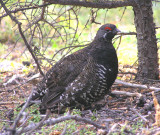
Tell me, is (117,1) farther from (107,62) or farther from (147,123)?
(147,123)

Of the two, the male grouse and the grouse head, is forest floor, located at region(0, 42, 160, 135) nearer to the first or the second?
the male grouse

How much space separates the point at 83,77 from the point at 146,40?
1.54 meters

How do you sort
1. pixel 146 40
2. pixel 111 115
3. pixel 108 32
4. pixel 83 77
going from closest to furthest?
1. pixel 111 115
2. pixel 83 77
3. pixel 108 32
4. pixel 146 40

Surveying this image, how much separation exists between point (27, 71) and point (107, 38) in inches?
137

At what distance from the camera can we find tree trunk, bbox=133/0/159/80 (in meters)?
5.40

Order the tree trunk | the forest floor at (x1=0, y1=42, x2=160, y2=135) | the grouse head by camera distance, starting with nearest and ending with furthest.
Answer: the forest floor at (x1=0, y1=42, x2=160, y2=135) < the grouse head < the tree trunk

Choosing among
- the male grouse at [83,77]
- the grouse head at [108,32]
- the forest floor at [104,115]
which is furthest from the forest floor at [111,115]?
the grouse head at [108,32]

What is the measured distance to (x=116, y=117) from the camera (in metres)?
4.34

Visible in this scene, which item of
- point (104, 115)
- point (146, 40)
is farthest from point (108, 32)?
point (104, 115)

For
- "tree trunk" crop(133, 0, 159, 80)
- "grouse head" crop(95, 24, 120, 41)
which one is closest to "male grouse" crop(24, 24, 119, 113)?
"grouse head" crop(95, 24, 120, 41)

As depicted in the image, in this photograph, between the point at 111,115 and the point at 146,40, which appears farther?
the point at 146,40

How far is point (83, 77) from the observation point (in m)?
4.76

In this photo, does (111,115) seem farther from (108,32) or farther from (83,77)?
(108,32)

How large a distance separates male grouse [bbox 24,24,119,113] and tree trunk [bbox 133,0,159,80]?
0.68 m
